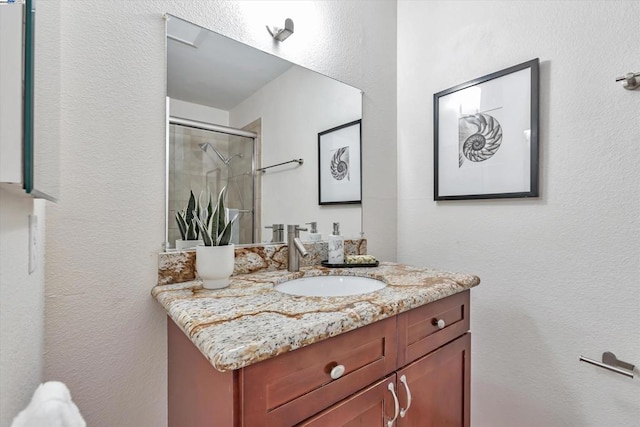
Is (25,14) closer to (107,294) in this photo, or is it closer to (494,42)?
(107,294)

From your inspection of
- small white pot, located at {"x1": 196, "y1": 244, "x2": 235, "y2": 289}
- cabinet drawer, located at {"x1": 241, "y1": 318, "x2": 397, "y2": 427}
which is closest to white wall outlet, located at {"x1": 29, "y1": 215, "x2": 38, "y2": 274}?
A: small white pot, located at {"x1": 196, "y1": 244, "x2": 235, "y2": 289}

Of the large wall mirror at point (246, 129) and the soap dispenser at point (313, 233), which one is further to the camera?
the soap dispenser at point (313, 233)

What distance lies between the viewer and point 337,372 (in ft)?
2.22

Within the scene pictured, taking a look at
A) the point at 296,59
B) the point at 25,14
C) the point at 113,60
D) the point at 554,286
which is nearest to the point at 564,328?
the point at 554,286

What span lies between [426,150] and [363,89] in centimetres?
44

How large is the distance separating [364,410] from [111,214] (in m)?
0.85

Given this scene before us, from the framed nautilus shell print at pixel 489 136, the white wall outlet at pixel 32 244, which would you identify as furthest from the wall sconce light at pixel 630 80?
the white wall outlet at pixel 32 244

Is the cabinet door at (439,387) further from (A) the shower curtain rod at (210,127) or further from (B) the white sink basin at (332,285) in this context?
(A) the shower curtain rod at (210,127)

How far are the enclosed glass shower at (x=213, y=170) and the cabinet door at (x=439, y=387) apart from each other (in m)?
0.71

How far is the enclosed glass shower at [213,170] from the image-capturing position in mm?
973

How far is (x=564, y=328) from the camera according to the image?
110 centimetres

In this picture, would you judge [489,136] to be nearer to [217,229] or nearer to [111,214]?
[217,229]

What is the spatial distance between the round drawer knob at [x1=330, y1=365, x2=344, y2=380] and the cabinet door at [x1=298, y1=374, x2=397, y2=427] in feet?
0.21

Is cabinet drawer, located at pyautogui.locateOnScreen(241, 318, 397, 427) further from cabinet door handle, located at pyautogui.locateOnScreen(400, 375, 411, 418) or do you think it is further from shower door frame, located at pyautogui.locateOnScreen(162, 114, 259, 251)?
shower door frame, located at pyautogui.locateOnScreen(162, 114, 259, 251)
